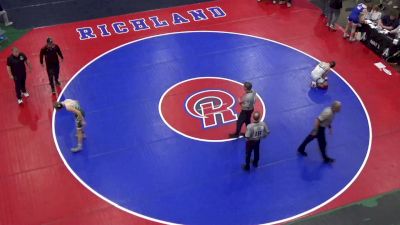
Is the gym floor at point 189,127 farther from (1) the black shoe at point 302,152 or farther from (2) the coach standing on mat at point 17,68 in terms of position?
(2) the coach standing on mat at point 17,68

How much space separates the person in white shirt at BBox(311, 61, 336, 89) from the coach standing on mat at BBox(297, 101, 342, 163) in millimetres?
2992

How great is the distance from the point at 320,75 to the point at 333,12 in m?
3.77

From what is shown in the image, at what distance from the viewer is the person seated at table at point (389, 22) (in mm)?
15453

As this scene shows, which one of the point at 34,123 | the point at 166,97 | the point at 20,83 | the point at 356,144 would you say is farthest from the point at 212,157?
the point at 20,83

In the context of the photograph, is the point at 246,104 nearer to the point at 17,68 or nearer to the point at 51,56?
the point at 51,56

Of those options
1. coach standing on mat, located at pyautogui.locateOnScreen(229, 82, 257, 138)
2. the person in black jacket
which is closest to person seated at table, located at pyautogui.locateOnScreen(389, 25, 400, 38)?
the person in black jacket

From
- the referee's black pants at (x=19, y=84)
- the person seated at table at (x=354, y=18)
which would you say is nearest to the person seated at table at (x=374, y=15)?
the person seated at table at (x=354, y=18)

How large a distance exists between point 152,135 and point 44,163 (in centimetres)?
288

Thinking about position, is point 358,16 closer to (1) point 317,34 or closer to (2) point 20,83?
(1) point 317,34

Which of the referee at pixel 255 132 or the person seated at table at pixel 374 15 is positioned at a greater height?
the person seated at table at pixel 374 15

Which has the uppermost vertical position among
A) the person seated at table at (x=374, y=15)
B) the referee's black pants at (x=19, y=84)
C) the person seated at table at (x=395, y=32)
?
the person seated at table at (x=374, y=15)

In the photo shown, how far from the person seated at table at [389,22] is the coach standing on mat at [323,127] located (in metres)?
6.36

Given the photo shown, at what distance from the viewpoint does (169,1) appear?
61.4ft

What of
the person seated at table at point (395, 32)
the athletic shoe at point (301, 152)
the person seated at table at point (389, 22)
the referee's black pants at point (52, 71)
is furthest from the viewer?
the person seated at table at point (389, 22)
